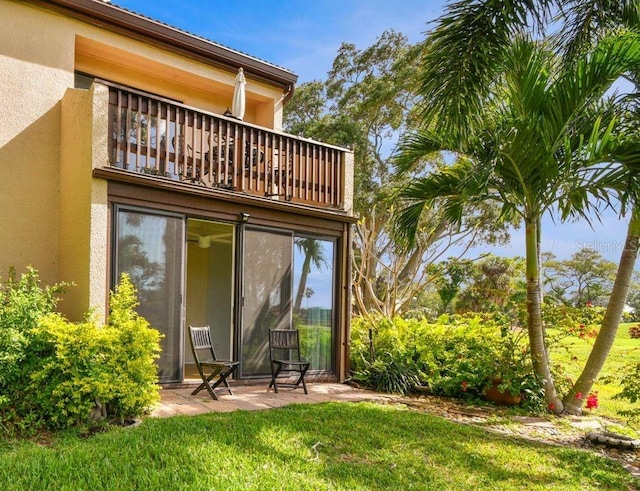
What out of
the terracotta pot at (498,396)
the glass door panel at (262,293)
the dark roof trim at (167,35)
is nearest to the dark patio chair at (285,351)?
the glass door panel at (262,293)

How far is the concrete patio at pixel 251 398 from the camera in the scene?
6570 millimetres

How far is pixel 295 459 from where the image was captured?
4906 millimetres

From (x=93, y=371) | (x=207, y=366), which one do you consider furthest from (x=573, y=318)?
(x=93, y=371)

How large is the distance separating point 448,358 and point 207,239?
5.27m

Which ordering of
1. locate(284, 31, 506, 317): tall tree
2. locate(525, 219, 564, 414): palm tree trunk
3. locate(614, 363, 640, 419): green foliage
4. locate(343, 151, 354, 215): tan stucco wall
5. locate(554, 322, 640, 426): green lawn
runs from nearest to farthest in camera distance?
locate(614, 363, 640, 419): green foliage < locate(554, 322, 640, 426): green lawn < locate(525, 219, 564, 414): palm tree trunk < locate(343, 151, 354, 215): tan stucco wall < locate(284, 31, 506, 317): tall tree

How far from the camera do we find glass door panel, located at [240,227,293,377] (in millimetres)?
8484

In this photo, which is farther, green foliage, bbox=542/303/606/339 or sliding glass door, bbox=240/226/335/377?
sliding glass door, bbox=240/226/335/377

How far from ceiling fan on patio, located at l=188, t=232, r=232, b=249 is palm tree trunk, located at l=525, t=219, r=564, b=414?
18.2 ft

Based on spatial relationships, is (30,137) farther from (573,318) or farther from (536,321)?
(573,318)

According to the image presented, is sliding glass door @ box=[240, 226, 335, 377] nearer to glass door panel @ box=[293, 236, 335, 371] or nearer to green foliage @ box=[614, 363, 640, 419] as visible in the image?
glass door panel @ box=[293, 236, 335, 371]

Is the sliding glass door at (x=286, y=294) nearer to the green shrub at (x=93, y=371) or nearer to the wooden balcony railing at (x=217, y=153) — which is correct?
the wooden balcony railing at (x=217, y=153)

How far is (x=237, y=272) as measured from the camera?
8531 mm

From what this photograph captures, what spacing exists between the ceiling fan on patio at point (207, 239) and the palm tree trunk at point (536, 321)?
5558 millimetres

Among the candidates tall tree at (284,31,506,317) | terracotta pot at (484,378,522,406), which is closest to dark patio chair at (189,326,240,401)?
terracotta pot at (484,378,522,406)
